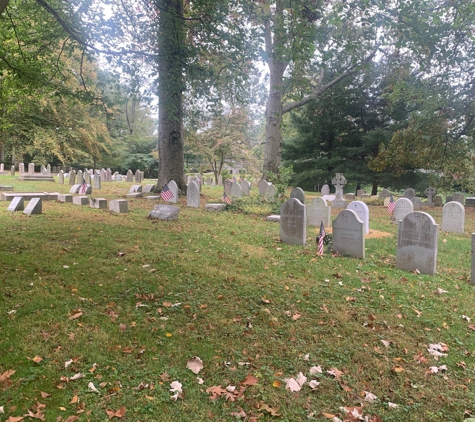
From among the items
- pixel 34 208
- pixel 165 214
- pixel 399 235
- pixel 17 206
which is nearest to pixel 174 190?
pixel 165 214

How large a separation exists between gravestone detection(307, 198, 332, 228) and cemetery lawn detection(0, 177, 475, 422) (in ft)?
12.7

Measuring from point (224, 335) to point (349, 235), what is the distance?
4422 millimetres

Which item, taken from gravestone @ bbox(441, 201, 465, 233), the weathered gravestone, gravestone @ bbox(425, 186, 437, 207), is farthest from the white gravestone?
gravestone @ bbox(425, 186, 437, 207)

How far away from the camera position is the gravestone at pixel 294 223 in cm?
821

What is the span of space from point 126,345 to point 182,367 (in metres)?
0.70

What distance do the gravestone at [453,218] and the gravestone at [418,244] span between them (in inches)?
218

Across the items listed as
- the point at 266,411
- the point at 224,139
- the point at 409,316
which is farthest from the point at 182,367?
the point at 224,139

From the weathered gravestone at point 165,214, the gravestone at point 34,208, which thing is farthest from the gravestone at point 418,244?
the gravestone at point 34,208

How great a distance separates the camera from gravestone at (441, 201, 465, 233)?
10898 mm

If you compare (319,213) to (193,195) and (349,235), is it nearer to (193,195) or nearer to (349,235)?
(349,235)

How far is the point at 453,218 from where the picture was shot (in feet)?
36.2

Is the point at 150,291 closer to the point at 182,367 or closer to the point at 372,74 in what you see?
the point at 182,367

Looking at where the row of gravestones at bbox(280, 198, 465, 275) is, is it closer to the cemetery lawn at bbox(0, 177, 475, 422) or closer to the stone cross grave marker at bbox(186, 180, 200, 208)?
the cemetery lawn at bbox(0, 177, 475, 422)

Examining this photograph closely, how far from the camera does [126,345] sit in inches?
142
